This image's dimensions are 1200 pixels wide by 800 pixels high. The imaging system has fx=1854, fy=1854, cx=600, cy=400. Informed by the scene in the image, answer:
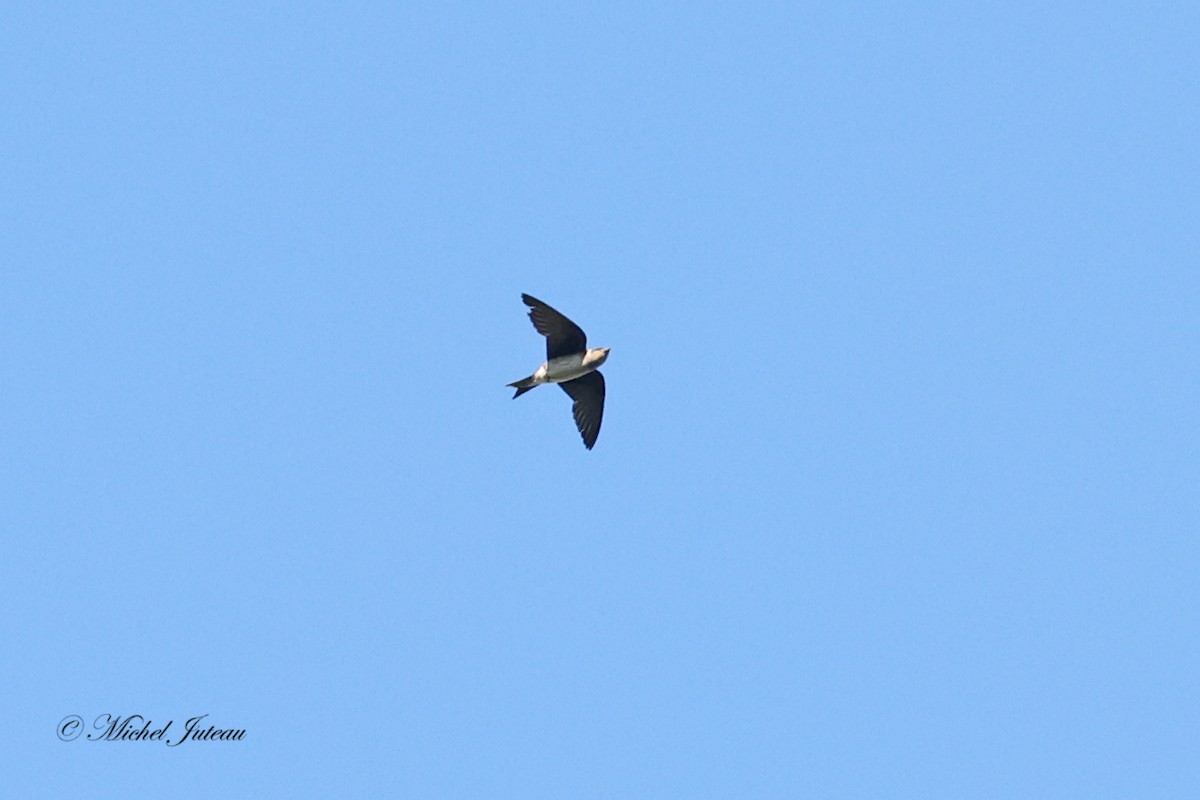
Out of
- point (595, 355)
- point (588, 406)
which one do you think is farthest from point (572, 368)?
point (588, 406)

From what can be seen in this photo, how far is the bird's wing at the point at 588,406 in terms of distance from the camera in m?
28.5

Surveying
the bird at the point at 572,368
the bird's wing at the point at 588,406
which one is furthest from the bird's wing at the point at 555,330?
the bird's wing at the point at 588,406

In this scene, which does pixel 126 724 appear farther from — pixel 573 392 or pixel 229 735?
pixel 573 392

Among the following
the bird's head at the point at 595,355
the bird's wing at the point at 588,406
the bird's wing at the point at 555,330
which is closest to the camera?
the bird's wing at the point at 555,330

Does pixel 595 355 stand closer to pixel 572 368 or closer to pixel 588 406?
pixel 572 368

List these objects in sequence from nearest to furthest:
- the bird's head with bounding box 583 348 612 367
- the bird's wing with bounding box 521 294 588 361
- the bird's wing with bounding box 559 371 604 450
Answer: the bird's wing with bounding box 521 294 588 361 < the bird's head with bounding box 583 348 612 367 < the bird's wing with bounding box 559 371 604 450

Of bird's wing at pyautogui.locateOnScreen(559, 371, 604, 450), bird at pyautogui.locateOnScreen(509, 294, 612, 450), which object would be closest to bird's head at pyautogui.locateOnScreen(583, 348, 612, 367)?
bird at pyautogui.locateOnScreen(509, 294, 612, 450)

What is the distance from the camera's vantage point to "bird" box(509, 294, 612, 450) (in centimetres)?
2702

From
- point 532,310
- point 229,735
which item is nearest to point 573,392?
point 532,310

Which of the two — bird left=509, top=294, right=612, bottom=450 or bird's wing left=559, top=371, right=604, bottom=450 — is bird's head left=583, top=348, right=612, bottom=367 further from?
bird's wing left=559, top=371, right=604, bottom=450

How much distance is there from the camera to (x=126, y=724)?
26594 millimetres

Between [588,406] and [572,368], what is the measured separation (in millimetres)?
1175

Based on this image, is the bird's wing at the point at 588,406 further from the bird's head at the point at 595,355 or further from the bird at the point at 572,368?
the bird's head at the point at 595,355

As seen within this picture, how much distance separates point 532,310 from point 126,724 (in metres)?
8.33
